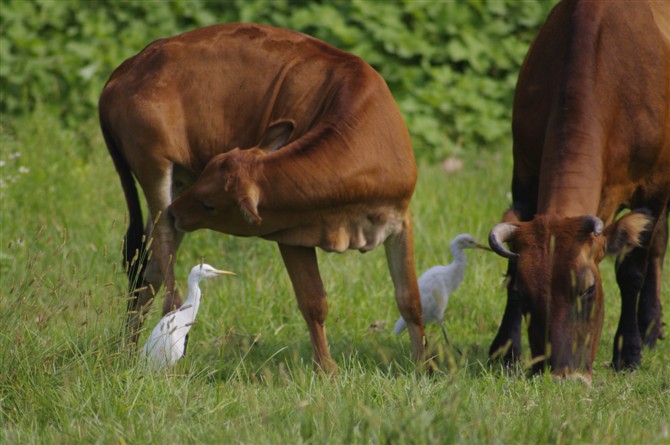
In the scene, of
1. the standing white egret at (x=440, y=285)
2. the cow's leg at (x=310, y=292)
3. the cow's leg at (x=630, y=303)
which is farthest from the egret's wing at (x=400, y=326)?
the cow's leg at (x=630, y=303)

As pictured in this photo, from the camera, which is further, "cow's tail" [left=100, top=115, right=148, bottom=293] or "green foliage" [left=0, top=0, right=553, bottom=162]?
"green foliage" [left=0, top=0, right=553, bottom=162]

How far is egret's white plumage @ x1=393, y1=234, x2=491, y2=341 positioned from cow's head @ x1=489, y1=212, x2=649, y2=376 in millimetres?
857

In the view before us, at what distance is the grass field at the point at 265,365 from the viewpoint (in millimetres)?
4102

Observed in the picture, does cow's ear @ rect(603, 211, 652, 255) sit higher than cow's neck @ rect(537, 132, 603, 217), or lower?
lower

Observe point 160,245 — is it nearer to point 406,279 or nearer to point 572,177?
point 406,279

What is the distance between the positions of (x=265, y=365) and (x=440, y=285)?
1.16 metres

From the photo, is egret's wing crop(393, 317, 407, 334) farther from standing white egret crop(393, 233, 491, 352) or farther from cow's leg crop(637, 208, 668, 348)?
cow's leg crop(637, 208, 668, 348)

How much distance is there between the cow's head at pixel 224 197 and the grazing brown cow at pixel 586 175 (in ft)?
3.80

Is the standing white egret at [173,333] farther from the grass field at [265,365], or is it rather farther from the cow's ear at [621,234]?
the cow's ear at [621,234]

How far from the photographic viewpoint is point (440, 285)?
6.42m

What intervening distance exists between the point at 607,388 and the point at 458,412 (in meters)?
1.05

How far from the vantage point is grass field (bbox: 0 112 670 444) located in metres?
4.10

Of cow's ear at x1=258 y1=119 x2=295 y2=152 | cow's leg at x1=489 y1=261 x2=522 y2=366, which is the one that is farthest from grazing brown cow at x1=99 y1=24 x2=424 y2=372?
cow's leg at x1=489 y1=261 x2=522 y2=366

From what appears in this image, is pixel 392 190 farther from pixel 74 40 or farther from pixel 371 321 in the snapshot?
pixel 74 40
